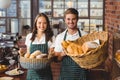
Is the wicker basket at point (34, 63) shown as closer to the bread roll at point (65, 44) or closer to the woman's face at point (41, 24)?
the bread roll at point (65, 44)

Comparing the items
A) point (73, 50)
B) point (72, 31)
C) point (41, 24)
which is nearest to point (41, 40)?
point (41, 24)

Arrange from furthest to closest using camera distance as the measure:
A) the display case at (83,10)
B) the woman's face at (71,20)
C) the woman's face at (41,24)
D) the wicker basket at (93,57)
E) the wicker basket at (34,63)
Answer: the display case at (83,10) < the woman's face at (41,24) < the woman's face at (71,20) < the wicker basket at (34,63) < the wicker basket at (93,57)

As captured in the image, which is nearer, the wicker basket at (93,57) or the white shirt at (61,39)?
the wicker basket at (93,57)

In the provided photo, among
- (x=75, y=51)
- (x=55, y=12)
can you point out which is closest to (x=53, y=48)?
(x=75, y=51)

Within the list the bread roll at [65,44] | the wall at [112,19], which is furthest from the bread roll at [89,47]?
the wall at [112,19]

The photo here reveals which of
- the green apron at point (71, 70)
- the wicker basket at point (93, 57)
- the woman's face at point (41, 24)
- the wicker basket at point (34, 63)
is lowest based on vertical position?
the green apron at point (71, 70)

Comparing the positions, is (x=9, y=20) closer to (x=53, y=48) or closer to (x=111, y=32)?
(x=111, y=32)

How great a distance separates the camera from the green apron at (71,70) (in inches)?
93.7

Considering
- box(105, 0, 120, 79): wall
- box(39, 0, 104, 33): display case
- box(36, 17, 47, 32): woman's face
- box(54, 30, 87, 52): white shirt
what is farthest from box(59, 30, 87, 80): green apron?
box(39, 0, 104, 33): display case

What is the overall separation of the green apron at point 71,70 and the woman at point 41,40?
150 mm

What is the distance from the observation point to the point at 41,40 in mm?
2545

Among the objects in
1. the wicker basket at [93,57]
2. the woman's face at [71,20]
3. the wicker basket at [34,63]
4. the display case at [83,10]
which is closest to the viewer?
the wicker basket at [93,57]

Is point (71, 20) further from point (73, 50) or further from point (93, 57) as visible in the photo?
point (93, 57)

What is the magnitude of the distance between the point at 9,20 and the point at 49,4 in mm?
846
